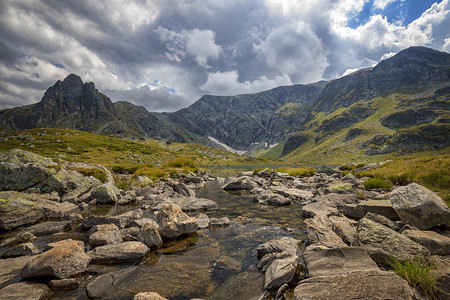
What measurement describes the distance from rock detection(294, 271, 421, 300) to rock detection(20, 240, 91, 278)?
24.7 feet

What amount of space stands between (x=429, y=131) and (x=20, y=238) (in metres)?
261

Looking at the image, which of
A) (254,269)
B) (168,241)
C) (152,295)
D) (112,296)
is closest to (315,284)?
(254,269)

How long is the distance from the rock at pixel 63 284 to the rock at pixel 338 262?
7.62 m

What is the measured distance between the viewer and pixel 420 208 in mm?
8359

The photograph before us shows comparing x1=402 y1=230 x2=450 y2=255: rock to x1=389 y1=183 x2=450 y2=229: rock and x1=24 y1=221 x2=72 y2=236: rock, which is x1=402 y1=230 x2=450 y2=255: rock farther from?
x1=24 y1=221 x2=72 y2=236: rock

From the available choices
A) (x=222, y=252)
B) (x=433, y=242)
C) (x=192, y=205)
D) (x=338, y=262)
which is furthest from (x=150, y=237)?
(x=433, y=242)

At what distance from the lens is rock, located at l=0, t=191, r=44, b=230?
11141mm

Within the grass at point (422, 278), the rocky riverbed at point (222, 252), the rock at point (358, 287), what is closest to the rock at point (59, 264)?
the rocky riverbed at point (222, 252)

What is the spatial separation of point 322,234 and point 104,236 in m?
10.3

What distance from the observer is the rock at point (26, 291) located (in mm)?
5422

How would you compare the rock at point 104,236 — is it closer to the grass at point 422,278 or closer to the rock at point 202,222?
the rock at point 202,222

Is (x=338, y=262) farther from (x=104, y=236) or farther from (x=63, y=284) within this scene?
(x=104, y=236)

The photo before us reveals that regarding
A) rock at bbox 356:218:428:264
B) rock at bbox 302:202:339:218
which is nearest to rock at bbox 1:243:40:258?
rock at bbox 356:218:428:264

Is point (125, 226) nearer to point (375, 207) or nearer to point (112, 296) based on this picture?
point (112, 296)
